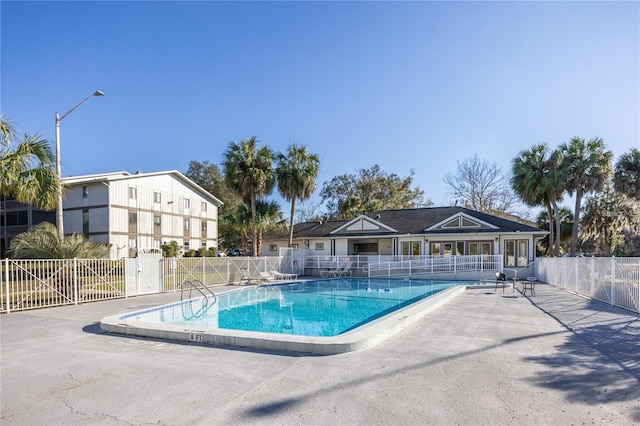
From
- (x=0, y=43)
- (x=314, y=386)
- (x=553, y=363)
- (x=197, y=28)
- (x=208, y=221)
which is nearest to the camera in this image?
(x=314, y=386)

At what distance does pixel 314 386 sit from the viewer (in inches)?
205

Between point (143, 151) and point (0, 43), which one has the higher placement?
point (143, 151)

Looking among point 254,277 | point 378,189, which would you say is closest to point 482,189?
point 378,189

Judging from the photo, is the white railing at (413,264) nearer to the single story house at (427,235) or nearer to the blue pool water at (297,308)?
the single story house at (427,235)

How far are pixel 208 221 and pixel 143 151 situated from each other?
11.9 m

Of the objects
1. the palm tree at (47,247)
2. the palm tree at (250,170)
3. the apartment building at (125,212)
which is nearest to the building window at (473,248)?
the palm tree at (250,170)

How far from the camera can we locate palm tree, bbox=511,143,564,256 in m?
27.9

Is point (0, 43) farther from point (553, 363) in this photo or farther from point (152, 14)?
point (553, 363)

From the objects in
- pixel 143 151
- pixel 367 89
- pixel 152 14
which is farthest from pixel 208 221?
pixel 152 14

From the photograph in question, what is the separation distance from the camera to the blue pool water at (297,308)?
1166cm

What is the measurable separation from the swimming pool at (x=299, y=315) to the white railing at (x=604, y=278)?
15.6 ft

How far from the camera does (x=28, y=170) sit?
37.2ft

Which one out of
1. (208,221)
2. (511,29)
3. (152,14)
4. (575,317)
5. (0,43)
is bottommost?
(575,317)

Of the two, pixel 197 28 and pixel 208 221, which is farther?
pixel 208 221
